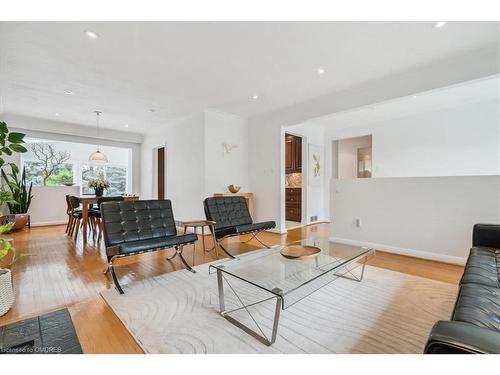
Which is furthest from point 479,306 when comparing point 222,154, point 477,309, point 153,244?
point 222,154

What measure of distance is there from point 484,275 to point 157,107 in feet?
17.4

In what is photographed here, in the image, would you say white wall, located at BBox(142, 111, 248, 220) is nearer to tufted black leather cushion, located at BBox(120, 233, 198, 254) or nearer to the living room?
the living room

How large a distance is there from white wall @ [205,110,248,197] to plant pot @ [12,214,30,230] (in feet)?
13.5

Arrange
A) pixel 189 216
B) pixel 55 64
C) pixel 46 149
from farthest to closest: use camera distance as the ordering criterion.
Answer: pixel 46 149 < pixel 189 216 < pixel 55 64

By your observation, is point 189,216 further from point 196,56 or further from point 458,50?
point 458,50

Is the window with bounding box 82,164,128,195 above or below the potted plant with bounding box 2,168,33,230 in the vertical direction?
above

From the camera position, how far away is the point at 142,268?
296 centimetres

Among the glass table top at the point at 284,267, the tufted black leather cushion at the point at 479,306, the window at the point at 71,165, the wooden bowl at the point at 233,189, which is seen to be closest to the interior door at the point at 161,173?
the window at the point at 71,165

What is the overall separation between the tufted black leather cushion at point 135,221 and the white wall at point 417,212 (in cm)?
291

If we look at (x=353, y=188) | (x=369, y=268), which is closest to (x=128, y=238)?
(x=369, y=268)

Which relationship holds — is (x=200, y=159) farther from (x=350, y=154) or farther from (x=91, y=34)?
(x=350, y=154)

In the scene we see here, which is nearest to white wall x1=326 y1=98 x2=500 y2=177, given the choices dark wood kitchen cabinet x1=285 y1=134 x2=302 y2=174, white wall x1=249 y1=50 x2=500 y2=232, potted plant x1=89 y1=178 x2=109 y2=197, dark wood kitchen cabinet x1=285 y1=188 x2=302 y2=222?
dark wood kitchen cabinet x1=285 y1=134 x2=302 y2=174

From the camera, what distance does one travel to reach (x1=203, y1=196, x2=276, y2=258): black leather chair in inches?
137
